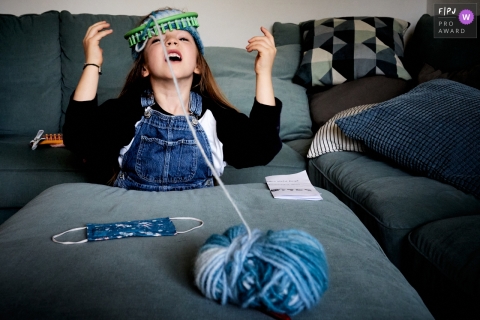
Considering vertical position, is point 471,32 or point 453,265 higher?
point 471,32

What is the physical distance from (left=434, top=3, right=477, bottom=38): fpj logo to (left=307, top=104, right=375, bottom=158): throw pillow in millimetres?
884

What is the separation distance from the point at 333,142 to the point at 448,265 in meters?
0.97

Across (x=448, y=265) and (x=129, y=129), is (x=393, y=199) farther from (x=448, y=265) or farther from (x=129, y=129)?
(x=129, y=129)

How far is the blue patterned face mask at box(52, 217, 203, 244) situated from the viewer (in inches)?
35.5

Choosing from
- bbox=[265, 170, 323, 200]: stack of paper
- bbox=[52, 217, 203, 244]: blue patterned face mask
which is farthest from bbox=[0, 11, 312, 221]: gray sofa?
bbox=[52, 217, 203, 244]: blue patterned face mask

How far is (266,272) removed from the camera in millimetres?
607

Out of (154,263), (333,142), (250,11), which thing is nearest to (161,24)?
(154,263)

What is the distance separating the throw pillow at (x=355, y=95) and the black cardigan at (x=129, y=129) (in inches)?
38.8

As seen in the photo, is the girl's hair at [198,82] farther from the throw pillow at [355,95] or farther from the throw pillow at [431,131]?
the throw pillow at [355,95]

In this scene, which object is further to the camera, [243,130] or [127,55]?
[127,55]

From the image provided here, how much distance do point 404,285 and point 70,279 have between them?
0.61 meters

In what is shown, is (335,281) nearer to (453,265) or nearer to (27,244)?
(453,265)

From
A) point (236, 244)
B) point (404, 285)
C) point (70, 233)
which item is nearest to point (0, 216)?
point (70, 233)

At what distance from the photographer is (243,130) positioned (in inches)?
59.9
